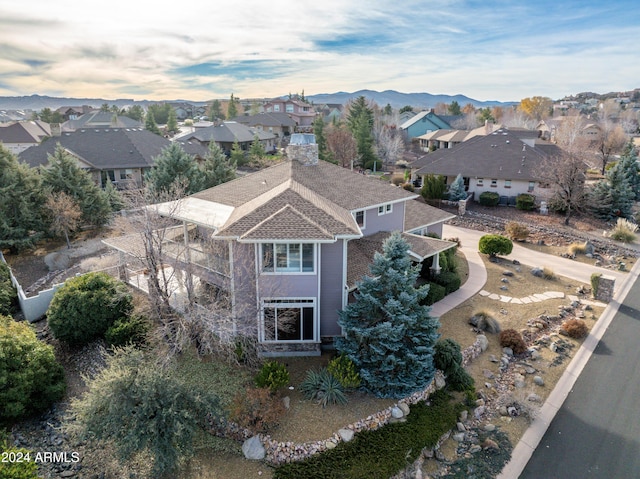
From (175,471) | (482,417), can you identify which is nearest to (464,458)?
(482,417)

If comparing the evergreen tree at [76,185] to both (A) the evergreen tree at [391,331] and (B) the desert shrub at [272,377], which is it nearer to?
(B) the desert shrub at [272,377]

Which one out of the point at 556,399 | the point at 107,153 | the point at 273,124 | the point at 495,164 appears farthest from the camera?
the point at 273,124

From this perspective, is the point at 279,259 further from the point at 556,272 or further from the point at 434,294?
the point at 556,272

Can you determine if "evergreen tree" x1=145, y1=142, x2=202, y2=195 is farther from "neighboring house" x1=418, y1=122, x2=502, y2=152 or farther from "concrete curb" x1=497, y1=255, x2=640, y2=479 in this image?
"neighboring house" x1=418, y1=122, x2=502, y2=152

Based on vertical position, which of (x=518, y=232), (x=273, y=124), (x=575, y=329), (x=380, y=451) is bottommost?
(x=380, y=451)

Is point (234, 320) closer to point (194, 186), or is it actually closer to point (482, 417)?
point (482, 417)

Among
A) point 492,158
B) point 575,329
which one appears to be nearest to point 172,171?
point 492,158

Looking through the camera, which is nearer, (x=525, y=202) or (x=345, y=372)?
(x=345, y=372)

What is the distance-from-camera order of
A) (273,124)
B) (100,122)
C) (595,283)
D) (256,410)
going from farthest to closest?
(100,122) → (273,124) → (595,283) → (256,410)
